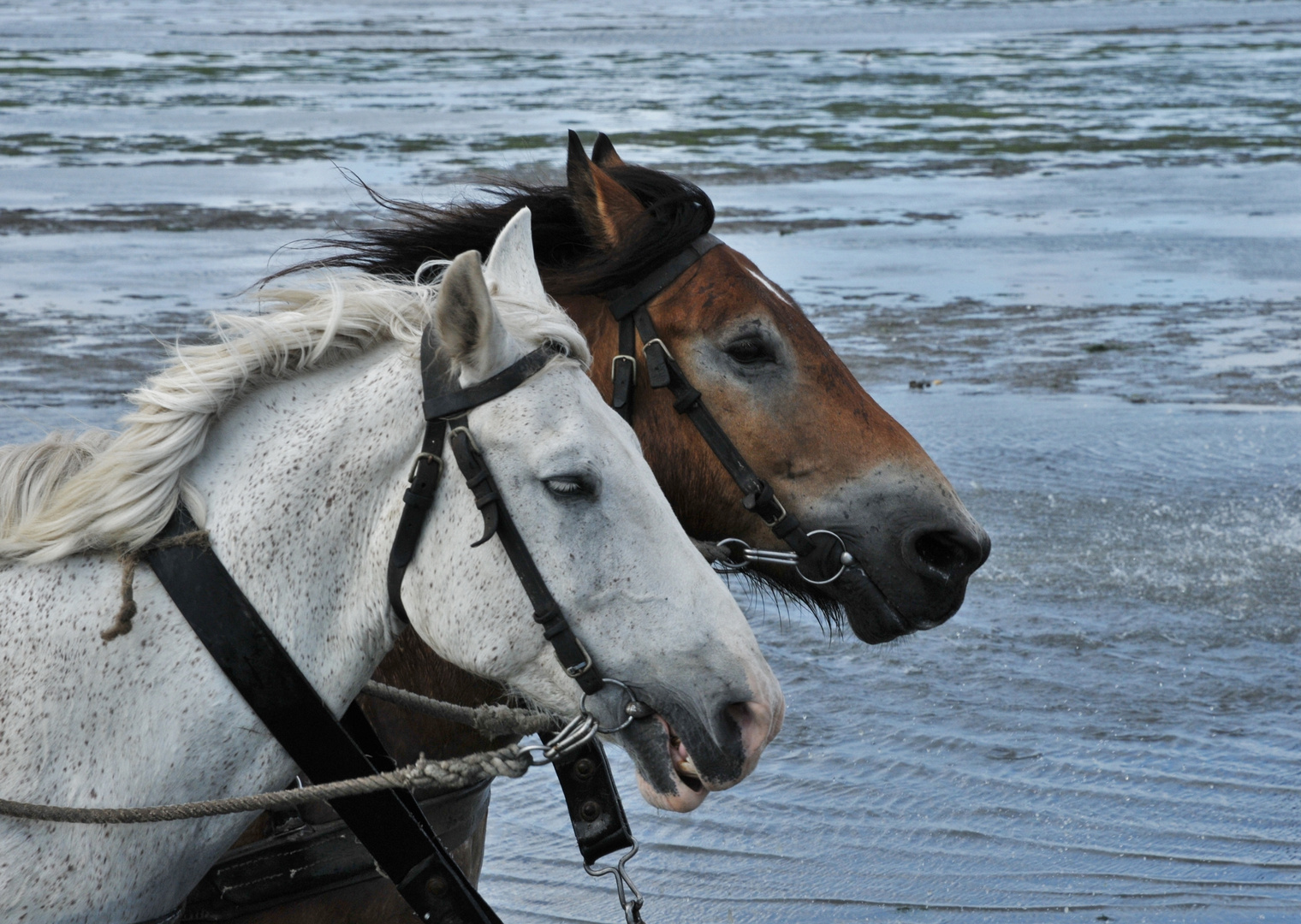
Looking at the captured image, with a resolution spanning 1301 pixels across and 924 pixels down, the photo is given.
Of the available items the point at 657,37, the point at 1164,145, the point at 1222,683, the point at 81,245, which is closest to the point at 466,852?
the point at 1222,683

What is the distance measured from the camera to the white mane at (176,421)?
197cm

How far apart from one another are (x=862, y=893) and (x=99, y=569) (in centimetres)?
301

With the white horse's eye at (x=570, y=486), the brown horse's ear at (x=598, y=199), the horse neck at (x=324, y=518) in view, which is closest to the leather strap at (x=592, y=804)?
the horse neck at (x=324, y=518)

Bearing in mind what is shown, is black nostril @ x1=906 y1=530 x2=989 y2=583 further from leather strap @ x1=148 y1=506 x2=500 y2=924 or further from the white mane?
leather strap @ x1=148 y1=506 x2=500 y2=924

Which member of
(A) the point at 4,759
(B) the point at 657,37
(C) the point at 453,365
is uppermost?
(C) the point at 453,365

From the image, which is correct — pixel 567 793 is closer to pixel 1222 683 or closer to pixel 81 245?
pixel 1222 683

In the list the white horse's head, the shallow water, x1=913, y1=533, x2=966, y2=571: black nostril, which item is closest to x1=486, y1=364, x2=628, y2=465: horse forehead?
the white horse's head

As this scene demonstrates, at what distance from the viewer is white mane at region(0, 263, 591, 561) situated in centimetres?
197

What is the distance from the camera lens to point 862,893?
4.28 metres

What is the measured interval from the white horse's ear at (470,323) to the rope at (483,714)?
23.7 inches

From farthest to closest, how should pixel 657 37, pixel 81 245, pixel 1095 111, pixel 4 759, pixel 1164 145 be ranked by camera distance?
pixel 657 37
pixel 1095 111
pixel 1164 145
pixel 81 245
pixel 4 759

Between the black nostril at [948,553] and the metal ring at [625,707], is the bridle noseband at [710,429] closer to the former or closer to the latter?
the black nostril at [948,553]

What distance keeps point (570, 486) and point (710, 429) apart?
1.07 metres

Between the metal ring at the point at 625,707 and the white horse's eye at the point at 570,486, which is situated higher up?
the white horse's eye at the point at 570,486
